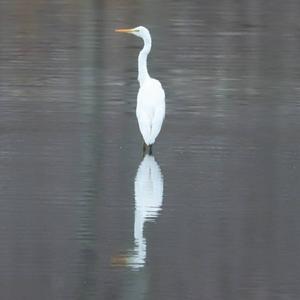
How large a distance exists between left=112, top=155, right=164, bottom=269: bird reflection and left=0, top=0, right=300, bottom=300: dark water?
2 centimetres

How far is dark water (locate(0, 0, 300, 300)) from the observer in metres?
7.68

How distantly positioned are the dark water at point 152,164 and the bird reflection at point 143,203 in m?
0.02

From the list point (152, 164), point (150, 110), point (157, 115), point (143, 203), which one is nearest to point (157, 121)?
point (157, 115)

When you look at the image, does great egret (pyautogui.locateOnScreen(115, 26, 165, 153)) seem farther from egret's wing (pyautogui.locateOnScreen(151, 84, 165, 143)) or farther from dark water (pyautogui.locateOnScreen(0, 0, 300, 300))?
dark water (pyautogui.locateOnScreen(0, 0, 300, 300))

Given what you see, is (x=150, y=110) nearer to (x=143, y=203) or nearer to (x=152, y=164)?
(x=152, y=164)

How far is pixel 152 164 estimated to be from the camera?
35.7 ft

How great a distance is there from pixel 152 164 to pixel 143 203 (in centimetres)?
138

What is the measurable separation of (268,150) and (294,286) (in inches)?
159

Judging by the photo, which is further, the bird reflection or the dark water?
the bird reflection

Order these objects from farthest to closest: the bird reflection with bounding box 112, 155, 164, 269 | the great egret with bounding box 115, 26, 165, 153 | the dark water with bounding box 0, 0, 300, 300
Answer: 1. the great egret with bounding box 115, 26, 165, 153
2. the bird reflection with bounding box 112, 155, 164, 269
3. the dark water with bounding box 0, 0, 300, 300

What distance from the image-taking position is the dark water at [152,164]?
25.2ft

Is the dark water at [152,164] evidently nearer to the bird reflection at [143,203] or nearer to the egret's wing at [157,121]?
the bird reflection at [143,203]

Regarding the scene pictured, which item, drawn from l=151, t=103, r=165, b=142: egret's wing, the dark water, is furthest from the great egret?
the dark water

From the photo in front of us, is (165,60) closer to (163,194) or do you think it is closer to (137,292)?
(163,194)
